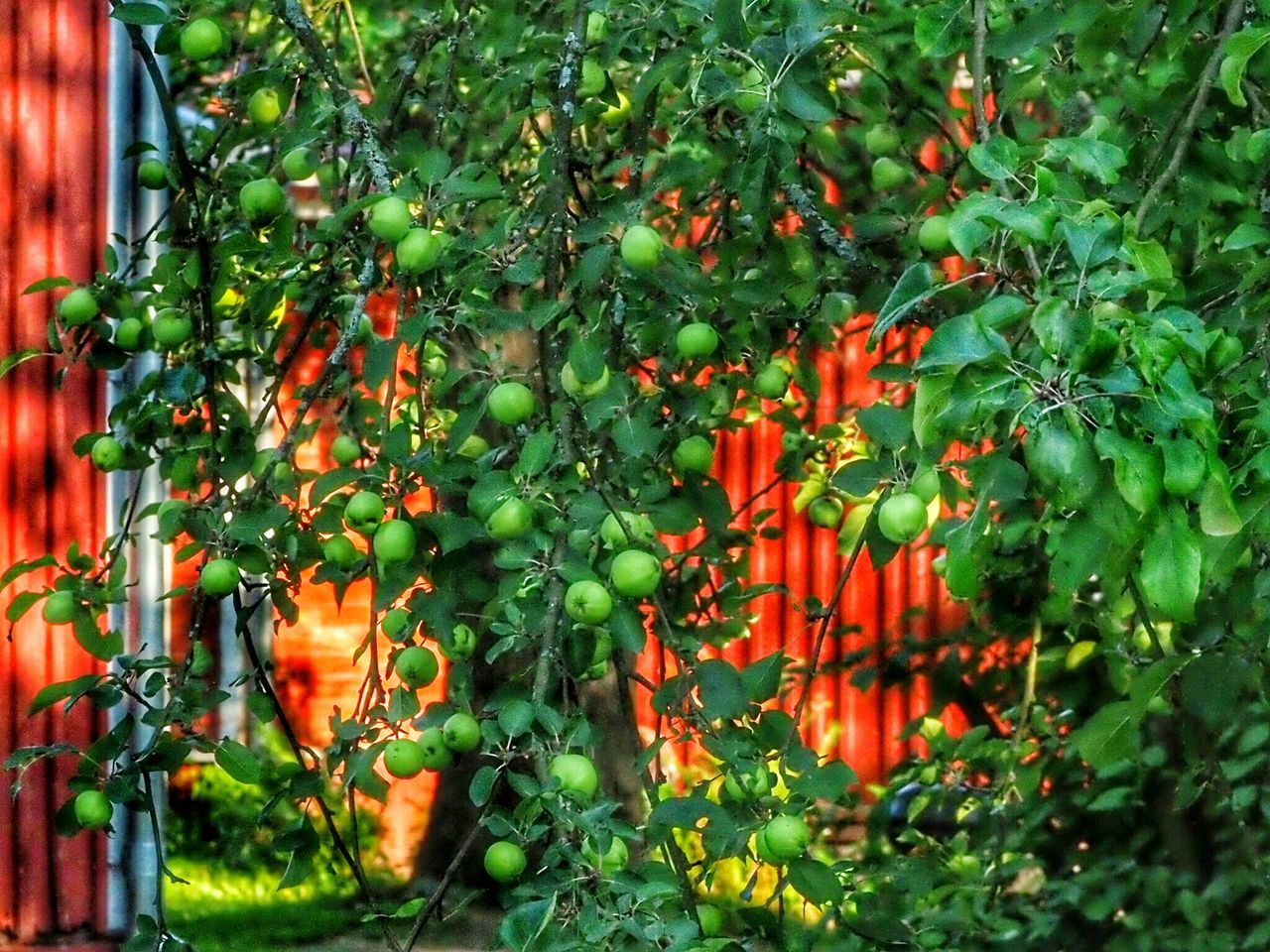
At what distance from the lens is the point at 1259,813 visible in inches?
152

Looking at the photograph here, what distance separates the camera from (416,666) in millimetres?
1869

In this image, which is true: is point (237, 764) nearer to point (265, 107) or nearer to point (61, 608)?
point (61, 608)

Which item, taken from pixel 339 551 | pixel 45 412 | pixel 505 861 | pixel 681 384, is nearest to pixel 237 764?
pixel 339 551

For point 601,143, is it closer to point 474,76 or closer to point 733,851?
point 474,76

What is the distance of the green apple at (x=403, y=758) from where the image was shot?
181 centimetres

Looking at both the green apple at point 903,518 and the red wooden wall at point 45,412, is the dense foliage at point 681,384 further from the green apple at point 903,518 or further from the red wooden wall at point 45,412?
the red wooden wall at point 45,412

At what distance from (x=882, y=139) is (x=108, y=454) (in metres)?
1.35

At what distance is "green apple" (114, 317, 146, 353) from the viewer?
7.56 ft

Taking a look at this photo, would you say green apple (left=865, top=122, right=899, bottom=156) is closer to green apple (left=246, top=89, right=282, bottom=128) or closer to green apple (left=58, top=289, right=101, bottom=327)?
green apple (left=246, top=89, right=282, bottom=128)

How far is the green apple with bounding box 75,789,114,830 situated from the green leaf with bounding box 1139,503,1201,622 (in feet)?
4.23

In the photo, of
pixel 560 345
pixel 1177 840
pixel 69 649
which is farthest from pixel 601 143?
pixel 1177 840

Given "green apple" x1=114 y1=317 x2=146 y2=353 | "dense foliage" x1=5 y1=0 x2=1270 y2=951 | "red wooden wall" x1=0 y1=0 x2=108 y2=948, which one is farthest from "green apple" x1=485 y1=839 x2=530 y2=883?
"red wooden wall" x1=0 y1=0 x2=108 y2=948

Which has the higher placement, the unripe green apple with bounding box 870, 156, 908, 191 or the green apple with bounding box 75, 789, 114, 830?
the unripe green apple with bounding box 870, 156, 908, 191

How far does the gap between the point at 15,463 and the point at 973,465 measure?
2.28 m
